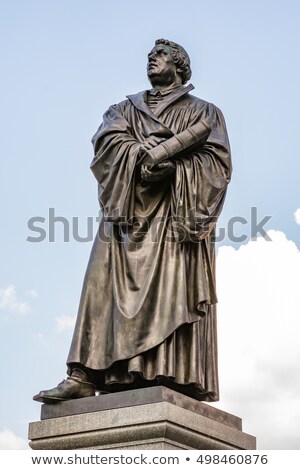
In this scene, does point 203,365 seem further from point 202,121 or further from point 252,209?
point 202,121

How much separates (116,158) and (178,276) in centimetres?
152

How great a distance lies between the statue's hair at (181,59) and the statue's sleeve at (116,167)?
1.13 meters

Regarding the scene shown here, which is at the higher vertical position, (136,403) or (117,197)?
(117,197)

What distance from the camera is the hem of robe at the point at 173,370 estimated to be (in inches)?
342

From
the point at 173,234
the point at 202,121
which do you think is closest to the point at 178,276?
the point at 173,234

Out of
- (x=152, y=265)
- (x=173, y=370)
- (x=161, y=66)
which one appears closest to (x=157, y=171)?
(x=152, y=265)

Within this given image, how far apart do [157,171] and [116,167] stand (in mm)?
502

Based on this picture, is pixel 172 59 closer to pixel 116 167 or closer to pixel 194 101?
pixel 194 101

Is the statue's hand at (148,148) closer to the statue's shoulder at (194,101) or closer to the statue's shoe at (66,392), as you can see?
the statue's shoulder at (194,101)

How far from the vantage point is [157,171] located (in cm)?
924

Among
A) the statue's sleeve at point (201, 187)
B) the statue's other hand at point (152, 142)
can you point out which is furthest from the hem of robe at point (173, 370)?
the statue's other hand at point (152, 142)

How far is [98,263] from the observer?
9.38 m

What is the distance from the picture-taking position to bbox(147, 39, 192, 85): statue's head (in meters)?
10.4

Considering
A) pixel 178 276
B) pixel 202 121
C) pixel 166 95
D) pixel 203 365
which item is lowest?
pixel 203 365
